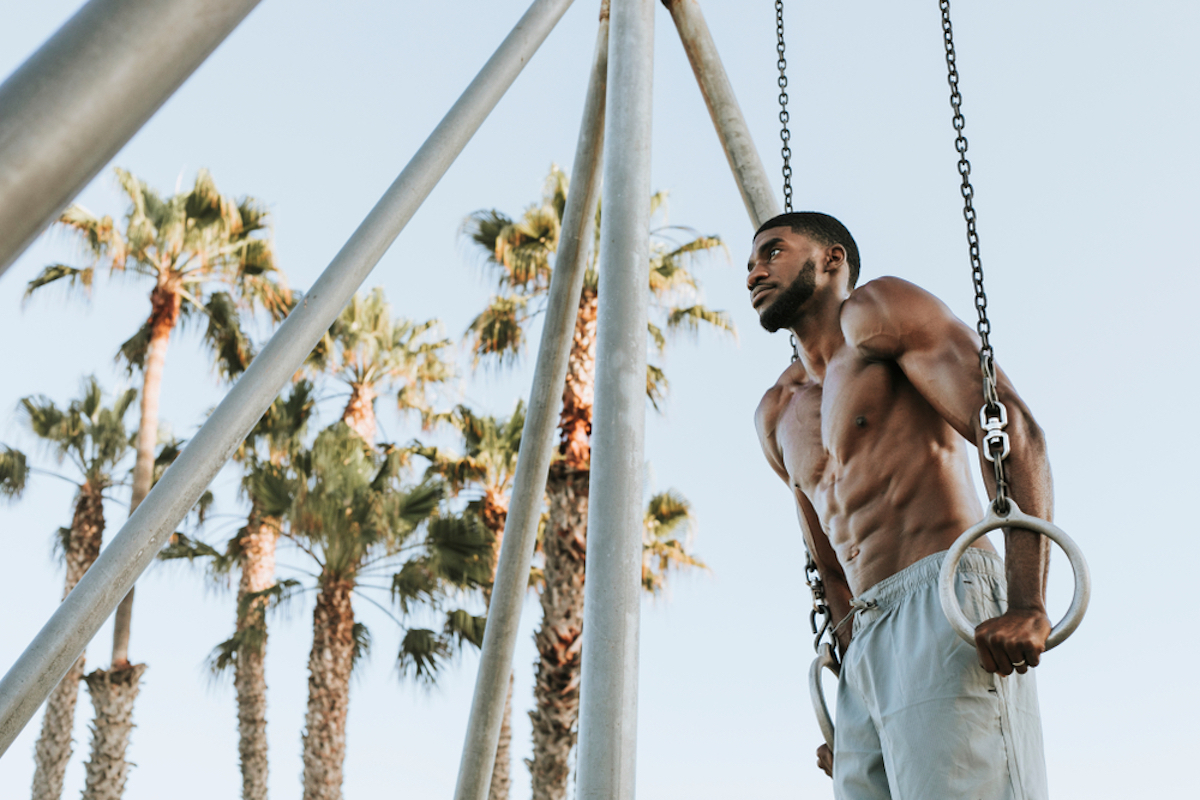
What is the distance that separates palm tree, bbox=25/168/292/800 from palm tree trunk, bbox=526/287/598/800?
7884 millimetres

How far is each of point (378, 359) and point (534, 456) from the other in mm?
16738

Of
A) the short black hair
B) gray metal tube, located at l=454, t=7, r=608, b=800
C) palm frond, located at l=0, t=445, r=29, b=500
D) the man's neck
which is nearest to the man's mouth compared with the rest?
the man's neck

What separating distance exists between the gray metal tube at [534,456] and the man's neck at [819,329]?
1799 mm

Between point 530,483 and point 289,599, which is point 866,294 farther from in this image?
point 289,599

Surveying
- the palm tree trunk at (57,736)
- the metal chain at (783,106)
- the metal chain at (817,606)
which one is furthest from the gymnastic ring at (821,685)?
the palm tree trunk at (57,736)

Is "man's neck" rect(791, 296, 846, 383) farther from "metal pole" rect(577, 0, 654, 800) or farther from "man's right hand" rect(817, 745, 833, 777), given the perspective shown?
"man's right hand" rect(817, 745, 833, 777)

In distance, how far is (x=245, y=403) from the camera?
409cm

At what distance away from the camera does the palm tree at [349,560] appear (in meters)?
16.8

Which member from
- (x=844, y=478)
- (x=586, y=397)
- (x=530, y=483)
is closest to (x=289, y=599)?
(x=586, y=397)

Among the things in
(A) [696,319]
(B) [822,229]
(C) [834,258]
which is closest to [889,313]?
(C) [834,258]

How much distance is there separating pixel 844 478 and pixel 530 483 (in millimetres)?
2363

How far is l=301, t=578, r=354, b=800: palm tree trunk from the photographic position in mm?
16531

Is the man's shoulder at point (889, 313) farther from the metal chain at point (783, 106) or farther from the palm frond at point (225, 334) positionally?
the palm frond at point (225, 334)

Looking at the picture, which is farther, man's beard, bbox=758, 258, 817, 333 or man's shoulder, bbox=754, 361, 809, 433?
man's shoulder, bbox=754, 361, 809, 433
